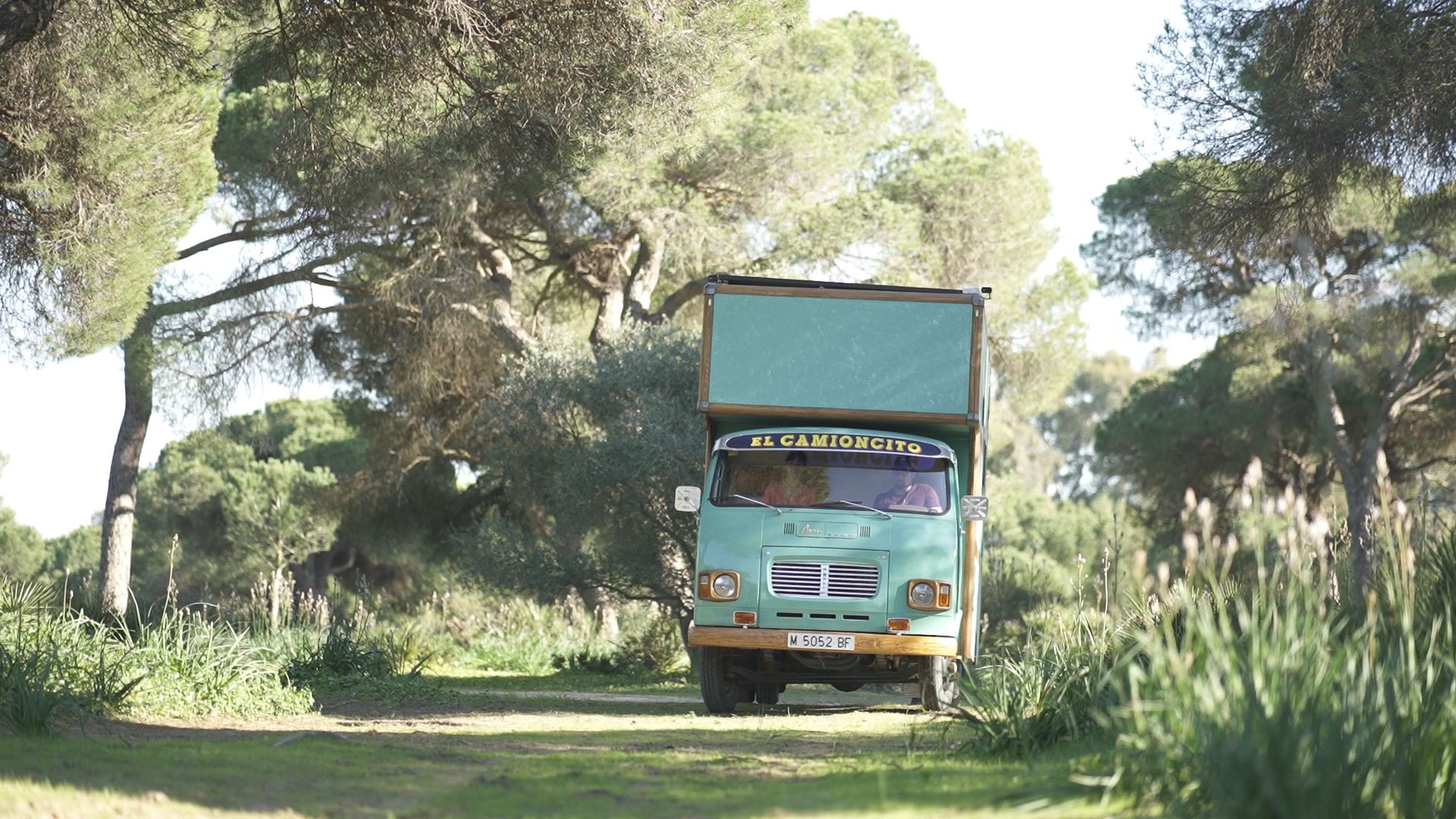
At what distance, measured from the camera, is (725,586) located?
12688 mm

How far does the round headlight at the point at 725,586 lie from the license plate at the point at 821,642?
0.58 metres

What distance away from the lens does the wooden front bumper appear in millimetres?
12445

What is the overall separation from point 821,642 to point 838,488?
1.31 metres

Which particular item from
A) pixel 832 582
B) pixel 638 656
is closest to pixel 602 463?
pixel 638 656

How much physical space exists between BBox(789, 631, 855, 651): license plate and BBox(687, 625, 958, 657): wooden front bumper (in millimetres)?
43

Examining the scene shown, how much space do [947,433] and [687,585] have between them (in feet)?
23.2

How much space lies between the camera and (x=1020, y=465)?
71188mm

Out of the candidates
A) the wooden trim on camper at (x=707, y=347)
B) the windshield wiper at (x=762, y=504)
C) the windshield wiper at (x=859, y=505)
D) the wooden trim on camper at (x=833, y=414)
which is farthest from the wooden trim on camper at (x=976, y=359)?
the wooden trim on camper at (x=707, y=347)

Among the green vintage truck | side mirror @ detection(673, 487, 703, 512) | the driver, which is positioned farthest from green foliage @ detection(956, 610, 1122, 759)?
side mirror @ detection(673, 487, 703, 512)

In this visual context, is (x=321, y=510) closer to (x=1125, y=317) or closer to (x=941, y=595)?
Answer: (x=1125, y=317)

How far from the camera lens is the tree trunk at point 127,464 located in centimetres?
2536

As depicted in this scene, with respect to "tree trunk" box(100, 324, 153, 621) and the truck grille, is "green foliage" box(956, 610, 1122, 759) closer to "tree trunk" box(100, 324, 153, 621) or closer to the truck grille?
the truck grille

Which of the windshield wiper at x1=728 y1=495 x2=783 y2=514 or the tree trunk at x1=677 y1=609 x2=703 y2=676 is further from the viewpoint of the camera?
the tree trunk at x1=677 y1=609 x2=703 y2=676

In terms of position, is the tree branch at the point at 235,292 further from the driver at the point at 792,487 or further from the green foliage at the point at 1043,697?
the green foliage at the point at 1043,697
